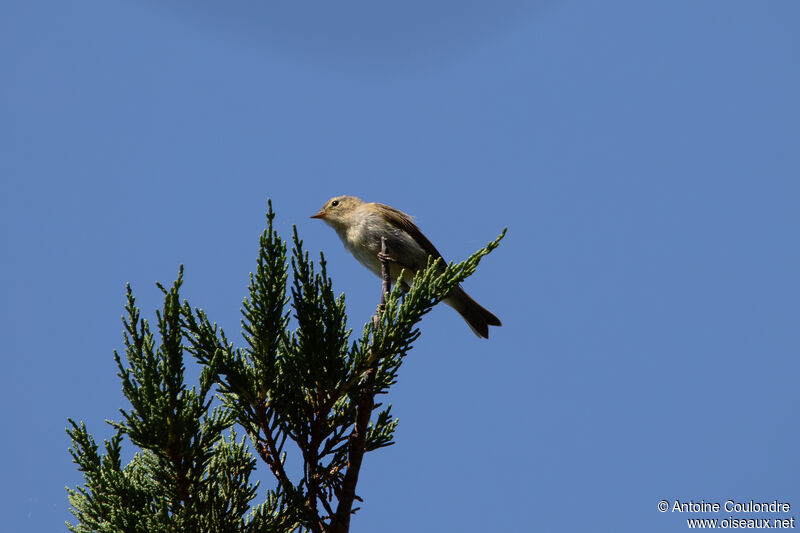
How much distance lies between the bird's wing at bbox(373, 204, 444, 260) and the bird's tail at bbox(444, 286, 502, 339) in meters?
0.44

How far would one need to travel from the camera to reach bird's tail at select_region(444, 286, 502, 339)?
6.43 m

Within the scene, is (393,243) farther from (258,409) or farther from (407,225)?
(258,409)

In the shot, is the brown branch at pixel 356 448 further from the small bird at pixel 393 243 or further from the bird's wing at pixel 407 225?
the bird's wing at pixel 407 225

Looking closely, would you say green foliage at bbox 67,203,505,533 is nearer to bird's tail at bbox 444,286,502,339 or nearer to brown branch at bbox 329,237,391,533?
brown branch at bbox 329,237,391,533

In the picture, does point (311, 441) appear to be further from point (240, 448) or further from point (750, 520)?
point (750, 520)

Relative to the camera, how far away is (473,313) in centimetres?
655

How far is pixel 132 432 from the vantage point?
3078mm

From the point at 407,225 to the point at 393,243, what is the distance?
1.09 feet

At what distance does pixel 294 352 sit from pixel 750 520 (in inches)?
190

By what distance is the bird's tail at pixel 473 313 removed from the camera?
6434mm

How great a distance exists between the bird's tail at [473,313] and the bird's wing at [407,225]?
44cm

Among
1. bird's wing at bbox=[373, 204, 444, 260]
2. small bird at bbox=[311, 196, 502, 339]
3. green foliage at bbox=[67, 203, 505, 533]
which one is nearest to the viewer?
green foliage at bbox=[67, 203, 505, 533]

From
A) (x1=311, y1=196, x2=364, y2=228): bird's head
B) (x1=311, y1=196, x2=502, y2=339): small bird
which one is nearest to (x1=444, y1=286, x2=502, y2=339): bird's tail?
(x1=311, y1=196, x2=502, y2=339): small bird

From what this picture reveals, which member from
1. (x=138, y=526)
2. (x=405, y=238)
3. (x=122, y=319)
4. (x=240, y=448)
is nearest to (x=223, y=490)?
(x=240, y=448)
